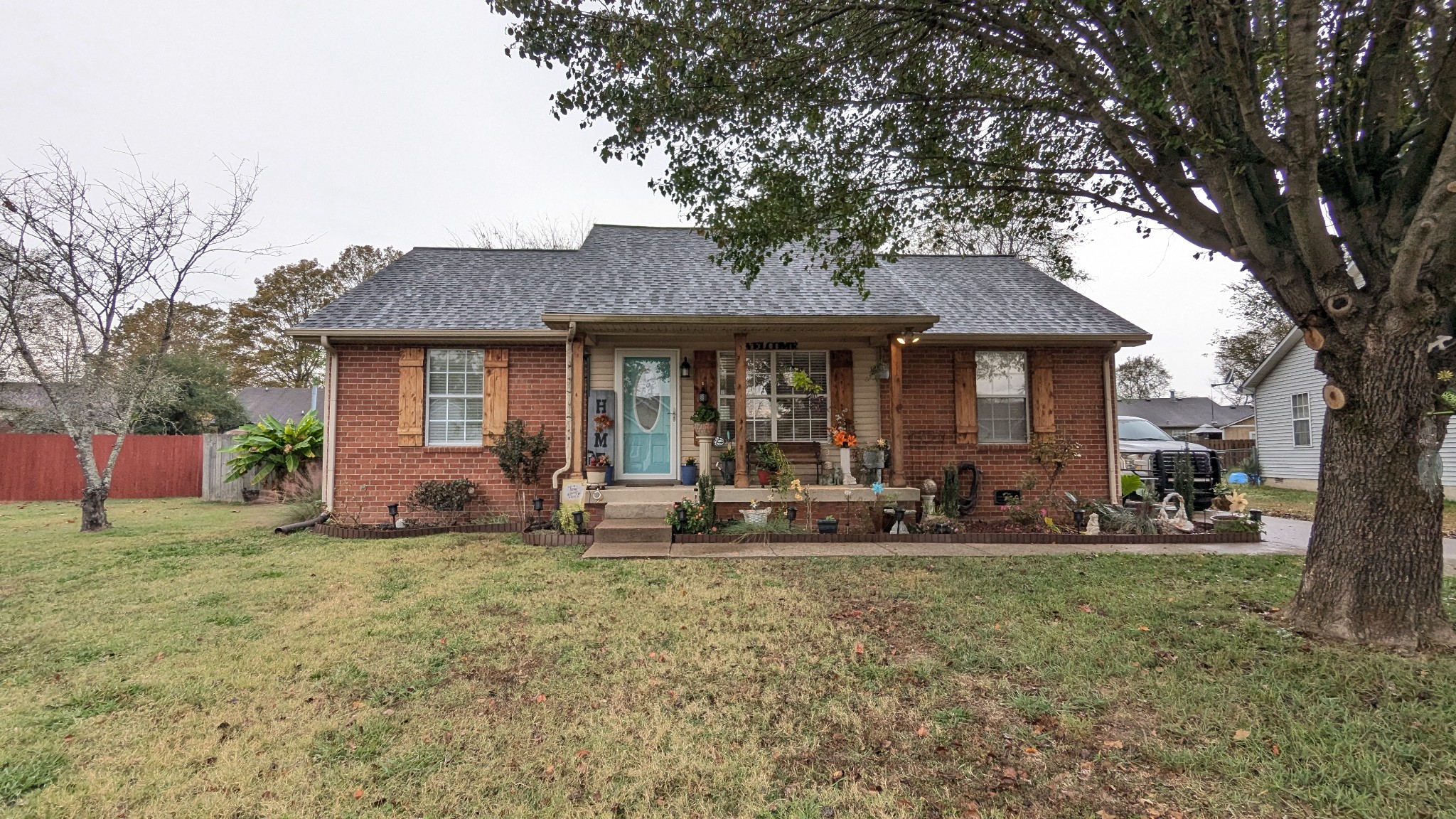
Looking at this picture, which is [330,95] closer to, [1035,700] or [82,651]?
[82,651]

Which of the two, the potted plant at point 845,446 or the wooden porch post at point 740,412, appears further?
the potted plant at point 845,446

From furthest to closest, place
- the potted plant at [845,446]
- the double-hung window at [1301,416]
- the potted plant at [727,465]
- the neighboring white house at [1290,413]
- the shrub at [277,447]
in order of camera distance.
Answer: the double-hung window at [1301,416], the neighboring white house at [1290,413], the shrub at [277,447], the potted plant at [727,465], the potted plant at [845,446]

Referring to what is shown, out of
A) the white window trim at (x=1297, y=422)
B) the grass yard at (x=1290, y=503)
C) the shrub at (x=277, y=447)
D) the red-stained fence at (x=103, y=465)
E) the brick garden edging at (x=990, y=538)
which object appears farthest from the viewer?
the white window trim at (x=1297, y=422)

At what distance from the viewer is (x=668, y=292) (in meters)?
9.50

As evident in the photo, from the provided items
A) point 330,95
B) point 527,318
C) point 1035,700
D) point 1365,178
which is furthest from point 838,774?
point 330,95

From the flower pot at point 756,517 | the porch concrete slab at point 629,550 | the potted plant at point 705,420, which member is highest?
the potted plant at point 705,420

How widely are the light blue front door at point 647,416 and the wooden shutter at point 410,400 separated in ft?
9.88

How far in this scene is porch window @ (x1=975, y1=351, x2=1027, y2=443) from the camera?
365 inches

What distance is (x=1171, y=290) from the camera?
21828 mm

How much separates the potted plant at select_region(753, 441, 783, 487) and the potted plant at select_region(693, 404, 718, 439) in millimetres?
757

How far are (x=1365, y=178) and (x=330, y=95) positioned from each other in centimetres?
1426

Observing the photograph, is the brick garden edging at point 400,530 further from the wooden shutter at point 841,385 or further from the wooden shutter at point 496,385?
the wooden shutter at point 841,385

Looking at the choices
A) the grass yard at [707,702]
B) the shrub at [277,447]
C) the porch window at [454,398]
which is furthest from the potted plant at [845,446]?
the shrub at [277,447]

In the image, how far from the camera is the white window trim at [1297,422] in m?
15.1
